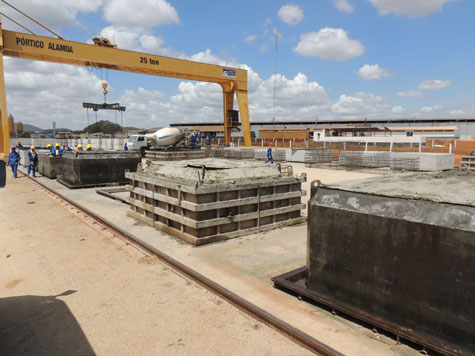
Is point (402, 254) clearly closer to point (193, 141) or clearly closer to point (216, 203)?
point (216, 203)

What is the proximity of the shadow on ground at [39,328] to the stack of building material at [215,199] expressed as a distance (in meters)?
2.53

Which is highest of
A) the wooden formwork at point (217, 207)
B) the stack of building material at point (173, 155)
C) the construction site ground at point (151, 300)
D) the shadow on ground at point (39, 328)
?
the stack of building material at point (173, 155)

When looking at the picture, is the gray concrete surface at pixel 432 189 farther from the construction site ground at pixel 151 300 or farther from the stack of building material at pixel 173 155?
the stack of building material at pixel 173 155

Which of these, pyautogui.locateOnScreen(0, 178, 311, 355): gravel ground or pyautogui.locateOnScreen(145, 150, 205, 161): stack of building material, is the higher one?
pyautogui.locateOnScreen(145, 150, 205, 161): stack of building material

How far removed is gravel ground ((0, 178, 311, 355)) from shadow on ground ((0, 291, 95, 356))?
10 millimetres

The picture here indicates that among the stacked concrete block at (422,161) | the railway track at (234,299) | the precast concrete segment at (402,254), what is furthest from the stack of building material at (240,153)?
the precast concrete segment at (402,254)

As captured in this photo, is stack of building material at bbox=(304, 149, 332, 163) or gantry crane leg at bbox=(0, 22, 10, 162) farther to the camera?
stack of building material at bbox=(304, 149, 332, 163)

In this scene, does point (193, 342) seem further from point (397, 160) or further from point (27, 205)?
point (397, 160)

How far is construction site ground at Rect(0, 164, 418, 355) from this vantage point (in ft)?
10.7

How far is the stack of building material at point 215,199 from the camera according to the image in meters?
6.18

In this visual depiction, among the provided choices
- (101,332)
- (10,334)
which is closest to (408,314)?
(101,332)

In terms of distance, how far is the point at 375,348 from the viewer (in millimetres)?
3070

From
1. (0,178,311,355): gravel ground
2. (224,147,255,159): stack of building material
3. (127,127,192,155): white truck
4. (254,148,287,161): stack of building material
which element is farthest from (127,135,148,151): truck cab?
(0,178,311,355): gravel ground

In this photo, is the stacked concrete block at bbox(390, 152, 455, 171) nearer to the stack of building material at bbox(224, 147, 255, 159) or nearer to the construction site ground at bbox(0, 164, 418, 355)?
the stack of building material at bbox(224, 147, 255, 159)
